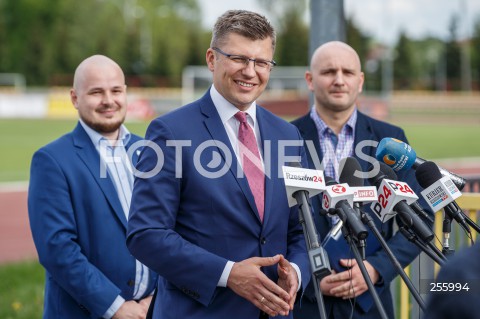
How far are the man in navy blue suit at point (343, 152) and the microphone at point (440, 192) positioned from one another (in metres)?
1.02

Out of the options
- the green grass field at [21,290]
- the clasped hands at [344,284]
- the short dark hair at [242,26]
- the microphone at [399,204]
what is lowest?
the green grass field at [21,290]

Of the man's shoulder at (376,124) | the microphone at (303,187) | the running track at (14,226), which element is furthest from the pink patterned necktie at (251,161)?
the running track at (14,226)

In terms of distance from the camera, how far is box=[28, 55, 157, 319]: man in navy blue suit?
3385mm

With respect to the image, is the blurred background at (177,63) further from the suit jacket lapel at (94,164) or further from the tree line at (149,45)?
the suit jacket lapel at (94,164)

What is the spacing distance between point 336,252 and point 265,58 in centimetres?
136

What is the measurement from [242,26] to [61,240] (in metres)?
1.39

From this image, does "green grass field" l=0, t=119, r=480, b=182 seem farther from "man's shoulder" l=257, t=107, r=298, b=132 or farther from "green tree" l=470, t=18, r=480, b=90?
"green tree" l=470, t=18, r=480, b=90

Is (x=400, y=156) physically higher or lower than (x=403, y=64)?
lower

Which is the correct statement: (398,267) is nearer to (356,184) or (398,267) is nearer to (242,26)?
(356,184)

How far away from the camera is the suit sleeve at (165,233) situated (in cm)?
259

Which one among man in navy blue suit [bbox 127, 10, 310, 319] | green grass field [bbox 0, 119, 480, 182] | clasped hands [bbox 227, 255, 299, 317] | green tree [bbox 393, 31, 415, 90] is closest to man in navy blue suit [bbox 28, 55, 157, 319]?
man in navy blue suit [bbox 127, 10, 310, 319]

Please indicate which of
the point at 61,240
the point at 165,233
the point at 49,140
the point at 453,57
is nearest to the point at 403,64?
the point at 453,57

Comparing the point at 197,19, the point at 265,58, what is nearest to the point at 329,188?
the point at 265,58

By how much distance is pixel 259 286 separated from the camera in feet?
8.28
